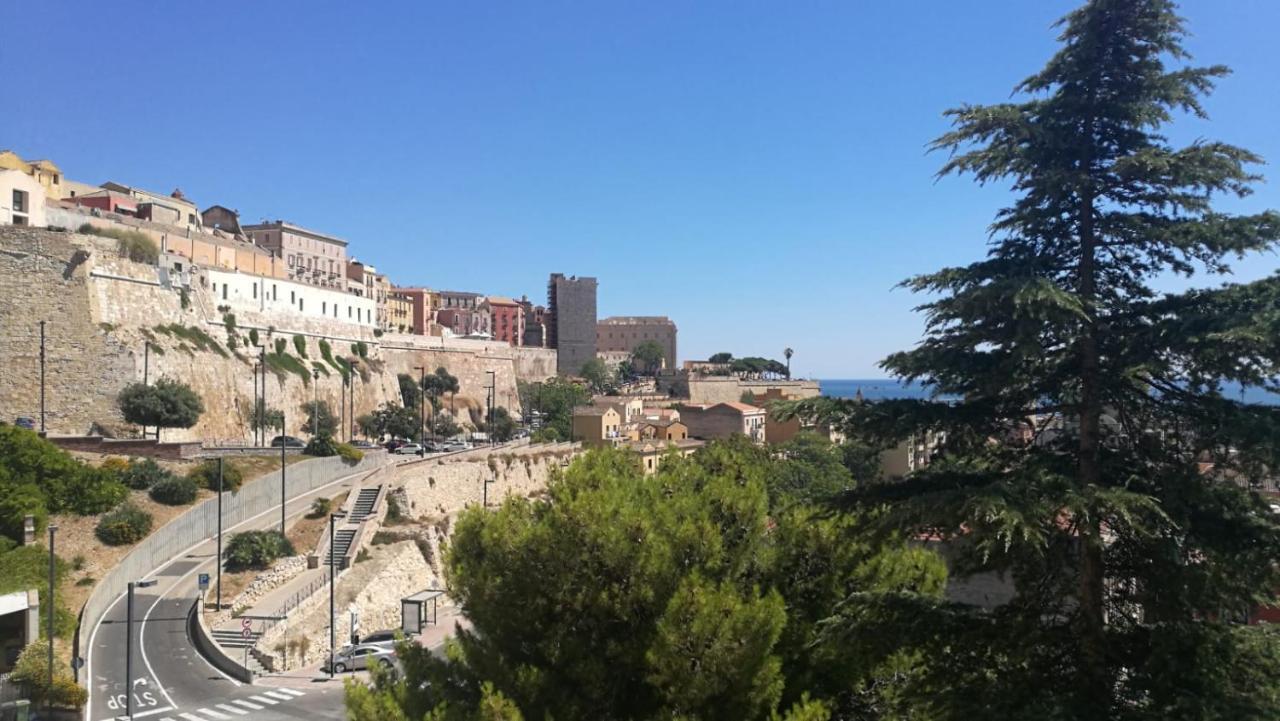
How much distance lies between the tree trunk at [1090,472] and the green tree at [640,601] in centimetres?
146

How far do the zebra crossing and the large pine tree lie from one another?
16.2m

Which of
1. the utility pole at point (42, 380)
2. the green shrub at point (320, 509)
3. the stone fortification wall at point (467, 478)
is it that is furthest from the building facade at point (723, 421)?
the utility pole at point (42, 380)

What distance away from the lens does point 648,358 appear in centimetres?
12569

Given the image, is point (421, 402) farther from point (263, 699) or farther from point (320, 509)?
point (263, 699)

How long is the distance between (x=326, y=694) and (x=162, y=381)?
880 inches

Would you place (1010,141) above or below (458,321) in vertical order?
below

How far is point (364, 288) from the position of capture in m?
83.2

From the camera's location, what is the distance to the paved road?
1877 cm

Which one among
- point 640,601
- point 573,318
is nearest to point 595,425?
point 640,601

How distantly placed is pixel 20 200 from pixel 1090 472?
49817mm

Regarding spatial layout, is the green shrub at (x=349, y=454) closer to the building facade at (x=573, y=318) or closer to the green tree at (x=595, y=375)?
the green tree at (x=595, y=375)

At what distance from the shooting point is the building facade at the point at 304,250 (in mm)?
76375

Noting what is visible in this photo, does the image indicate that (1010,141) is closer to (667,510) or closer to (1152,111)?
(1152,111)

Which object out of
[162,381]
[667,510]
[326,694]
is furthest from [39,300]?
[667,510]
